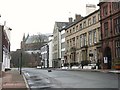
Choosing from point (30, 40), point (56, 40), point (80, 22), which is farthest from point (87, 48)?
point (30, 40)

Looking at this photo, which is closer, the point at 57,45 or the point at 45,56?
the point at 57,45

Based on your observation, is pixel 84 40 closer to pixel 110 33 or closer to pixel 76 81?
pixel 110 33

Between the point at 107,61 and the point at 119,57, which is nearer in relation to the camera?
the point at 119,57

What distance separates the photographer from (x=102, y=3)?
5203 cm

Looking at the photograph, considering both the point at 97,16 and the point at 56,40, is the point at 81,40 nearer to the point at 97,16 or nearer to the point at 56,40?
the point at 97,16

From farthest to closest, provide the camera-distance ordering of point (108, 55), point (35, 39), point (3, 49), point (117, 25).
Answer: point (35, 39)
point (108, 55)
point (117, 25)
point (3, 49)

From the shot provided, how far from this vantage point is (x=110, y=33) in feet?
159

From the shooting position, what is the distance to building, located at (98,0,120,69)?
45941 mm

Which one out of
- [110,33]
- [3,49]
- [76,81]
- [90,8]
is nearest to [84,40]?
[90,8]

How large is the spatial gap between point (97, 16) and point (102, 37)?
24.5 feet

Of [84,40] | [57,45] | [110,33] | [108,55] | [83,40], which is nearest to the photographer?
[110,33]

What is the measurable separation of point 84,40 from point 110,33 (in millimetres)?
19095

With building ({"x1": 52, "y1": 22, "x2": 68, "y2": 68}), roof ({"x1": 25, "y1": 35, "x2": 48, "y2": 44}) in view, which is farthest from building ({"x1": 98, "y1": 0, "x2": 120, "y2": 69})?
roof ({"x1": 25, "y1": 35, "x2": 48, "y2": 44})

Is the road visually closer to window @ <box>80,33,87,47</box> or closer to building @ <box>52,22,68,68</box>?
window @ <box>80,33,87,47</box>
